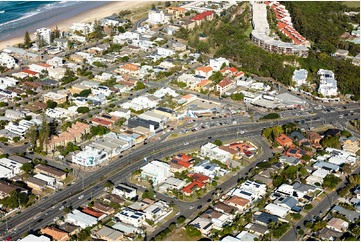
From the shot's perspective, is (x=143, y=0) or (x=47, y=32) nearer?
(x=47, y=32)

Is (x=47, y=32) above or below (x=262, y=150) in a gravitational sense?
above

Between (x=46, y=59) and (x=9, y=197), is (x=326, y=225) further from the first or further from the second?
(x=46, y=59)

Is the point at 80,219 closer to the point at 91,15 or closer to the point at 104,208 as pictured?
the point at 104,208

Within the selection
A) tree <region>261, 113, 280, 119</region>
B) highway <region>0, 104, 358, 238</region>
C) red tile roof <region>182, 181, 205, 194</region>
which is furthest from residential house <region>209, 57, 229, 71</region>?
red tile roof <region>182, 181, 205, 194</region>

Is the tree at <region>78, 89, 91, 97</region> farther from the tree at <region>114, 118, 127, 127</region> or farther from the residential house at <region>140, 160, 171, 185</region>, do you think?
the residential house at <region>140, 160, 171, 185</region>

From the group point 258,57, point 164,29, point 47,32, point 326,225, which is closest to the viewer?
point 326,225

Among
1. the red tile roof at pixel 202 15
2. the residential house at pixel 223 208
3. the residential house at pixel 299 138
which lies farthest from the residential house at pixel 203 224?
the red tile roof at pixel 202 15

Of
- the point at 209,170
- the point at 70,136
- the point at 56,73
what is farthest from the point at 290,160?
the point at 56,73

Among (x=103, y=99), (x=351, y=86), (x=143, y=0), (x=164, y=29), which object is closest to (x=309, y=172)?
(x=351, y=86)
